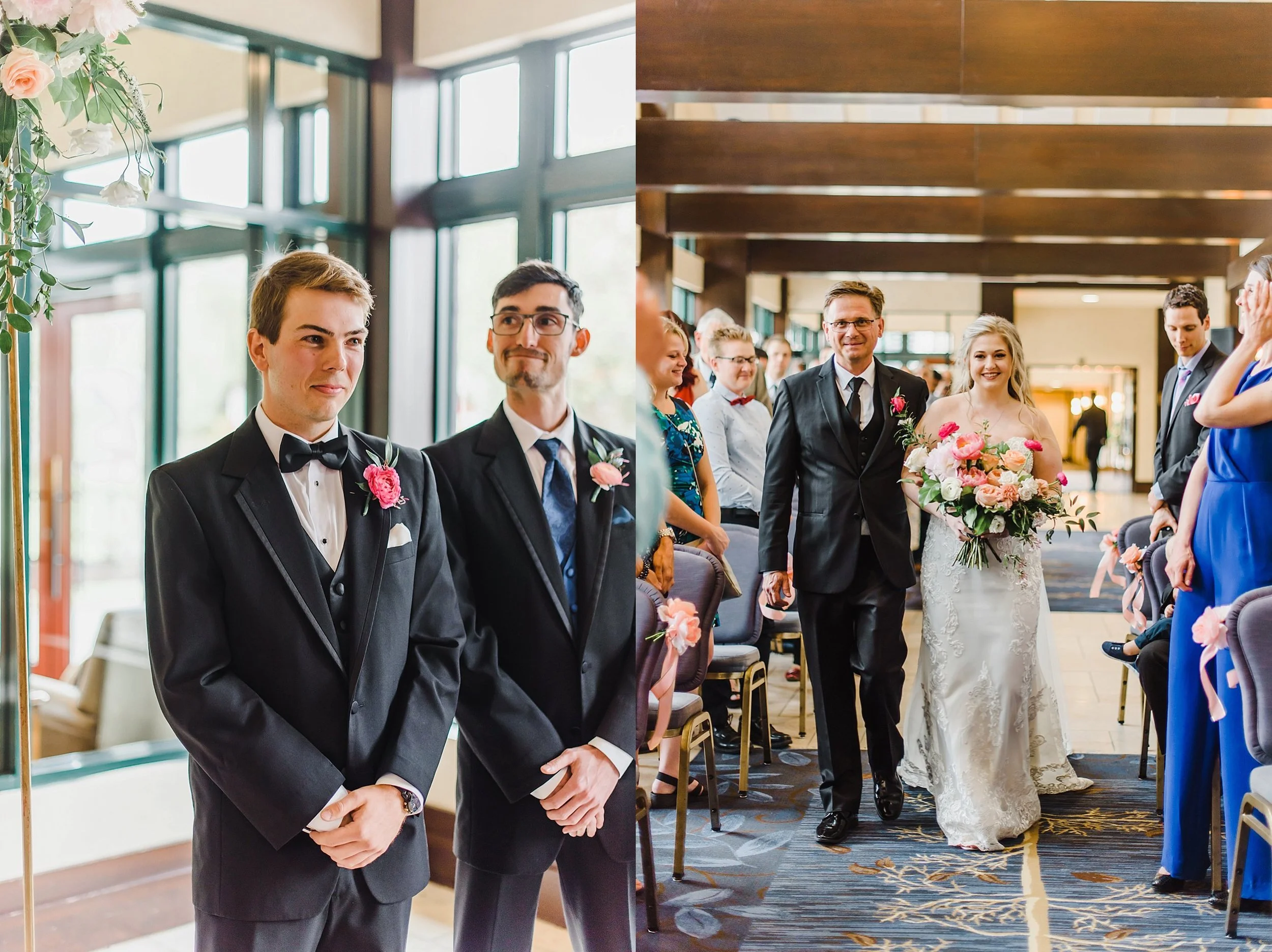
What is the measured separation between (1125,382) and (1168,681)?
735 mm

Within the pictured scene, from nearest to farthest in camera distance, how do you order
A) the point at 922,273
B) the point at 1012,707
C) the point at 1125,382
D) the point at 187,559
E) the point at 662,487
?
the point at 187,559
the point at 662,487
the point at 1125,382
the point at 922,273
the point at 1012,707

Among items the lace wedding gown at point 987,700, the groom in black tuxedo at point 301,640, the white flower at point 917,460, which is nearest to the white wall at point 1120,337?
the white flower at point 917,460

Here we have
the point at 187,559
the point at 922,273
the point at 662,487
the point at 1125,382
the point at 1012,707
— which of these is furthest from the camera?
the point at 1012,707

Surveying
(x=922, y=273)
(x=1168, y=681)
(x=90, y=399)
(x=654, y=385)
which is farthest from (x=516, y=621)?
(x=1168, y=681)

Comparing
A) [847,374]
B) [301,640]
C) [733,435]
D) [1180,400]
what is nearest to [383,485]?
[301,640]

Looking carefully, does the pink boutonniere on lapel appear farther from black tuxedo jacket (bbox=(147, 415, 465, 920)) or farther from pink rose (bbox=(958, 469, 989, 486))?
pink rose (bbox=(958, 469, 989, 486))

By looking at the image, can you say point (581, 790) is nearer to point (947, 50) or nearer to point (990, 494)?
point (990, 494)

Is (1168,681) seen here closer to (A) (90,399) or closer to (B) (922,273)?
(B) (922,273)

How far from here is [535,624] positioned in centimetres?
152

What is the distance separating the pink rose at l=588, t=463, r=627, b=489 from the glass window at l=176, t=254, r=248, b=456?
522mm

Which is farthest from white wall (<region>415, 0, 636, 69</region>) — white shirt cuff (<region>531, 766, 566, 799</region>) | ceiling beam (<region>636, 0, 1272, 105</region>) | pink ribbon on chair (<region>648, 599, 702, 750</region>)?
white shirt cuff (<region>531, 766, 566, 799</region>)

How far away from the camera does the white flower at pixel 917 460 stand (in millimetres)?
2629

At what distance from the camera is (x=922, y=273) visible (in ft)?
8.13

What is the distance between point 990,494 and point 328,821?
6.25 ft
